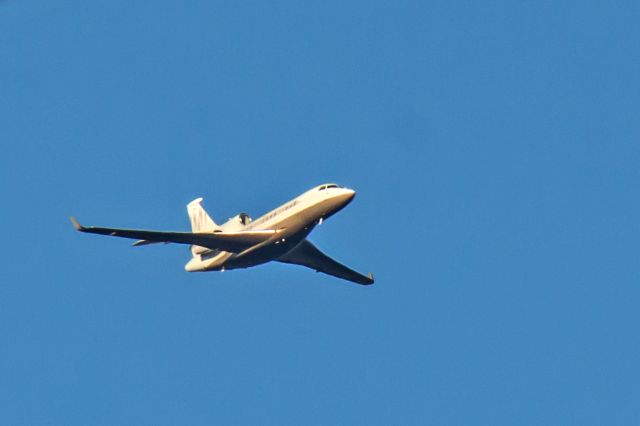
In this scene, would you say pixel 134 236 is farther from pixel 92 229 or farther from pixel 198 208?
pixel 198 208

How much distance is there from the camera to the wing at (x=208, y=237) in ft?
268

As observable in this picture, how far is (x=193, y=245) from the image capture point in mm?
87125

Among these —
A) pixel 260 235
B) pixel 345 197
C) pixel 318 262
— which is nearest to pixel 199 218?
pixel 318 262

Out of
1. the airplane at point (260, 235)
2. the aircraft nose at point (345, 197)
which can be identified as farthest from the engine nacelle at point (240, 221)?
the aircraft nose at point (345, 197)

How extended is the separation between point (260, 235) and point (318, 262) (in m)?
10.8

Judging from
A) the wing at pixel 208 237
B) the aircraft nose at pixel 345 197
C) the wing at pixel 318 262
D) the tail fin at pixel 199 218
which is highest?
the tail fin at pixel 199 218

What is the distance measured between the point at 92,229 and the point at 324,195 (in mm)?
Result: 15707

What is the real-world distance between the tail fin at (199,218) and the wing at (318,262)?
310 inches

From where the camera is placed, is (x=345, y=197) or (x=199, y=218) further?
(x=199, y=218)

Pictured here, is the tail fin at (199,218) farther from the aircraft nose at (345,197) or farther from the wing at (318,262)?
the aircraft nose at (345,197)

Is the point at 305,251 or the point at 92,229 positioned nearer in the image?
the point at 92,229

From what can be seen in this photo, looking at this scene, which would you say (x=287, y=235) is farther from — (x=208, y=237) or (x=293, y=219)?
(x=208, y=237)

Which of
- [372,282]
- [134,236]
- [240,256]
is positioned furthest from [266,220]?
[372,282]

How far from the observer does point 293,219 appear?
8100 centimetres
